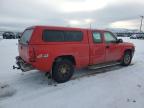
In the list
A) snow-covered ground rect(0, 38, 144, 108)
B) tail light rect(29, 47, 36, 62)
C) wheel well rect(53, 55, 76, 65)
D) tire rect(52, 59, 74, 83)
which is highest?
tail light rect(29, 47, 36, 62)

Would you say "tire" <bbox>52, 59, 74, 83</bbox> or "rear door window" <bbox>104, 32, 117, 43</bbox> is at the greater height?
"rear door window" <bbox>104, 32, 117, 43</bbox>

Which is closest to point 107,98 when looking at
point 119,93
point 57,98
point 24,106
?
point 119,93

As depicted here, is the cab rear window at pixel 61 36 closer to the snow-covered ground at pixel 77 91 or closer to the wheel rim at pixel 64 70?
the wheel rim at pixel 64 70

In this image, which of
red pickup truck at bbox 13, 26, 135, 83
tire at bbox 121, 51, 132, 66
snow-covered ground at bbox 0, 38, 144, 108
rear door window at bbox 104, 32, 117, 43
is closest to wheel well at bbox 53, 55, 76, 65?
red pickup truck at bbox 13, 26, 135, 83

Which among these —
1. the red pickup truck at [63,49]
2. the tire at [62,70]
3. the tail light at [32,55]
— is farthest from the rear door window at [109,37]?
the tail light at [32,55]

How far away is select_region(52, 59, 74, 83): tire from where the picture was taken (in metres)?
5.78

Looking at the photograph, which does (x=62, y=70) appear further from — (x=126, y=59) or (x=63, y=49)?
(x=126, y=59)

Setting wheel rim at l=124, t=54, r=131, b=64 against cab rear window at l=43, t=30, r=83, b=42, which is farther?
wheel rim at l=124, t=54, r=131, b=64

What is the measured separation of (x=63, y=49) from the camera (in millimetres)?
5789

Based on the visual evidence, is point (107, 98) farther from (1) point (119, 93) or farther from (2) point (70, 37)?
(2) point (70, 37)

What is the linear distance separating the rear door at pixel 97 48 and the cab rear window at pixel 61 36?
632mm

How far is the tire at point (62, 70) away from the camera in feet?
19.0

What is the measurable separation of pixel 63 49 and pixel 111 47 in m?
2.60

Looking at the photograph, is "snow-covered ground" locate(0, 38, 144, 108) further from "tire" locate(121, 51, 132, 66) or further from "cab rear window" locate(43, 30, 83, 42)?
"cab rear window" locate(43, 30, 83, 42)
